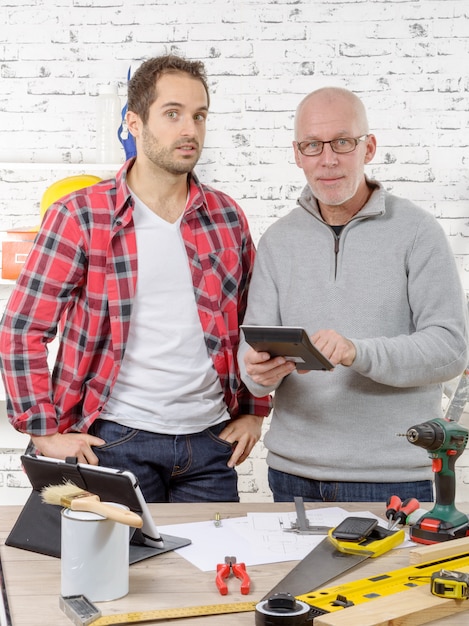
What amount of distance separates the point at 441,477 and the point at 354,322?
1.86 ft

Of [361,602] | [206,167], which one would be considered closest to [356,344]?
[361,602]

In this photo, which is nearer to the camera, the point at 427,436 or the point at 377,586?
the point at 377,586

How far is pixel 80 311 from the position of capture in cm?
233

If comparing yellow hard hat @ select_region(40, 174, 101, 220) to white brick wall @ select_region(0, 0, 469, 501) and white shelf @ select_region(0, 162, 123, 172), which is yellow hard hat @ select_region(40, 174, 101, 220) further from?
white brick wall @ select_region(0, 0, 469, 501)

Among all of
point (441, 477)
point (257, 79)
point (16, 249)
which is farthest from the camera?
point (257, 79)

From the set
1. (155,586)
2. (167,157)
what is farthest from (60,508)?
(167,157)

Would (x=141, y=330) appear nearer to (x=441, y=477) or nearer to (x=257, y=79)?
(x=441, y=477)

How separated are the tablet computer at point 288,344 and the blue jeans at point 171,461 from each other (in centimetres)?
46

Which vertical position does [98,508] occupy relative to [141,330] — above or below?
below

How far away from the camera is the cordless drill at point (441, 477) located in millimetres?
1655

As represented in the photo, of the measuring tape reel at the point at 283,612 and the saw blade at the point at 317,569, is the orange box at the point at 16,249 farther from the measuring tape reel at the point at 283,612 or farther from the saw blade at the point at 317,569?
the measuring tape reel at the point at 283,612

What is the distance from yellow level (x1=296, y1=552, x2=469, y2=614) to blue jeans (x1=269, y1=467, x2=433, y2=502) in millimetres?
604

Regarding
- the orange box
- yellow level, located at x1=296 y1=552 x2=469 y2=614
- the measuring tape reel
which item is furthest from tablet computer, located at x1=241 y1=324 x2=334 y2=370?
the orange box

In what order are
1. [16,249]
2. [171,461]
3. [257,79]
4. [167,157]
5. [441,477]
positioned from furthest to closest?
1. [257,79]
2. [16,249]
3. [167,157]
4. [171,461]
5. [441,477]
